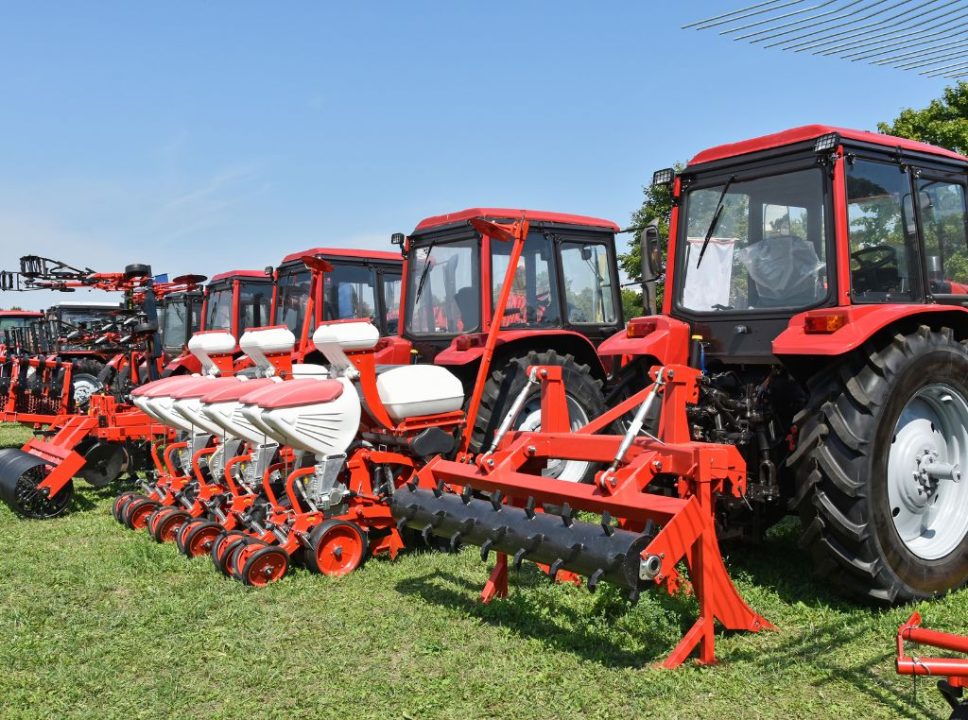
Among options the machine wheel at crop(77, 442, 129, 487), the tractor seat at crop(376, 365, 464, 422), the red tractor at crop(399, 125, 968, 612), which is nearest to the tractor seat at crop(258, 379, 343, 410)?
the tractor seat at crop(376, 365, 464, 422)

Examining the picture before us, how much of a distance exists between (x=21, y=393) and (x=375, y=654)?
867 cm

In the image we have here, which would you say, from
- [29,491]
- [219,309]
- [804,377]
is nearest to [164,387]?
[29,491]

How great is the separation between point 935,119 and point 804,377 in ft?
51.2

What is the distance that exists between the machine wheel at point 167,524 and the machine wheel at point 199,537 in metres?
0.45

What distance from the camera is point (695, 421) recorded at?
4473 mm

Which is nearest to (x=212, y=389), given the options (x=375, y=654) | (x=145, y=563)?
(x=145, y=563)

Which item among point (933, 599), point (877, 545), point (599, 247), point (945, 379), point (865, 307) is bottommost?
point (933, 599)

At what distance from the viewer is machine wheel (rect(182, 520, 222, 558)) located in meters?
5.44

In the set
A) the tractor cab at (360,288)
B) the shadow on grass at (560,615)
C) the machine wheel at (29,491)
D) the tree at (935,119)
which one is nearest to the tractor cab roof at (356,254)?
the tractor cab at (360,288)

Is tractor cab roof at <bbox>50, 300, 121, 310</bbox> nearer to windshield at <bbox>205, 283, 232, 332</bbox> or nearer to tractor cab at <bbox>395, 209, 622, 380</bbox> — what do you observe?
windshield at <bbox>205, 283, 232, 332</bbox>

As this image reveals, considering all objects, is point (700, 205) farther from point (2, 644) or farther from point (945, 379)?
point (2, 644)

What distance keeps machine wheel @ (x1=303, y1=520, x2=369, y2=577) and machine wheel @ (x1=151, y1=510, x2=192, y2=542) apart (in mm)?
1413

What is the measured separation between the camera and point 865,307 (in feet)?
13.4

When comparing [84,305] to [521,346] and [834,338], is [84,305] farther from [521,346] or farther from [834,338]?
[834,338]
